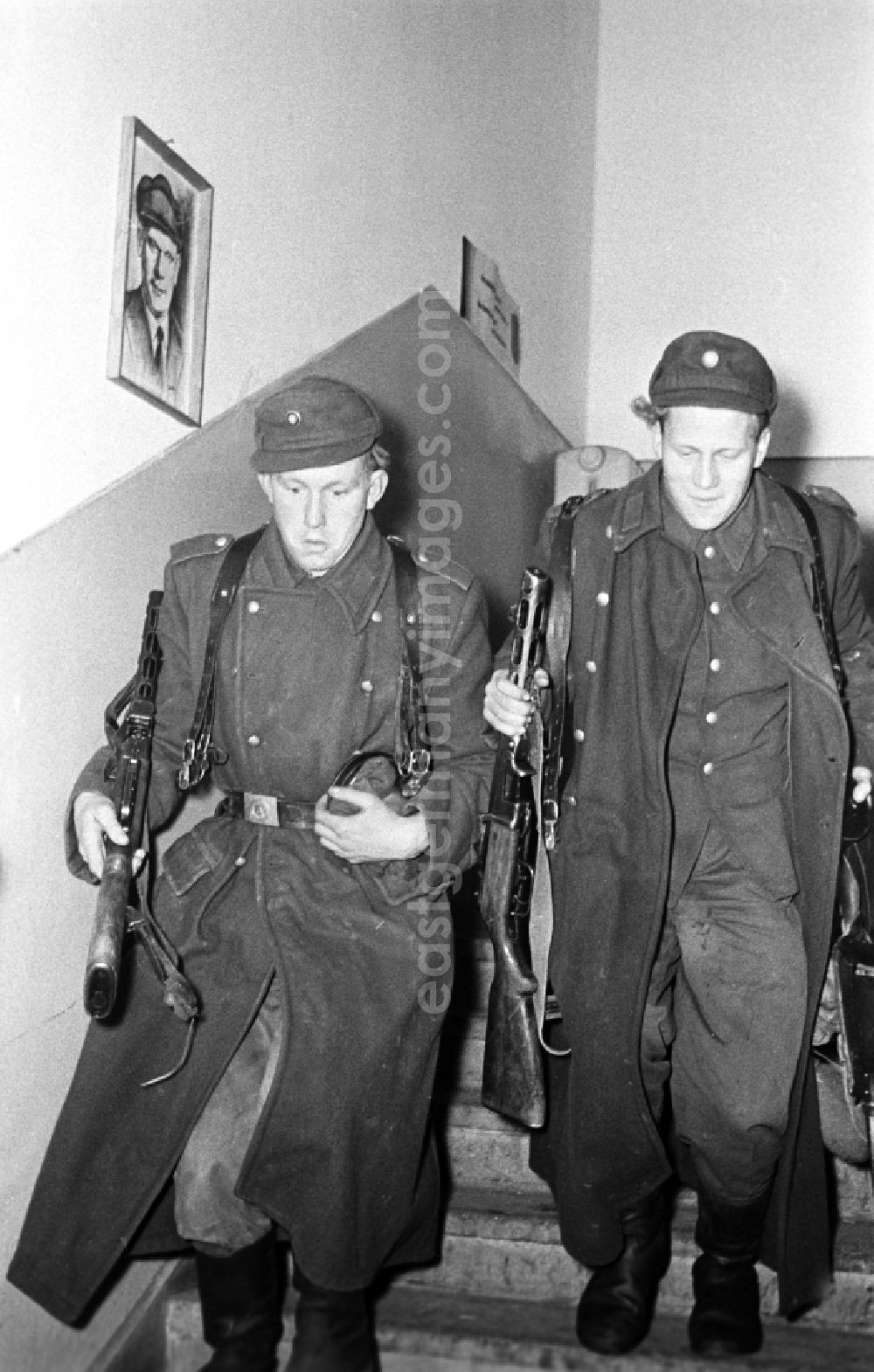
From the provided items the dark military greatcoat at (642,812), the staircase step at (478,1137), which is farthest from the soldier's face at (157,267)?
the staircase step at (478,1137)

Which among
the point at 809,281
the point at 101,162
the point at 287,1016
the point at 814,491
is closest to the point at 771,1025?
the point at 287,1016

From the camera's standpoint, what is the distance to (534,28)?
21.9 feet

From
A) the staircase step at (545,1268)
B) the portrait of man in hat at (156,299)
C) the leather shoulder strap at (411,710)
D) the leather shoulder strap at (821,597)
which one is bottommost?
the staircase step at (545,1268)

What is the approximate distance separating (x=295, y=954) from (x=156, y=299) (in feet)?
4.58

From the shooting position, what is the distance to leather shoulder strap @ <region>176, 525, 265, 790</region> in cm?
297

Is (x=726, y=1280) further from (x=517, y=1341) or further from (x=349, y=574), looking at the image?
(x=349, y=574)

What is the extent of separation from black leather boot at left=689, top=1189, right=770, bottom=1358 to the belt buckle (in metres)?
1.09

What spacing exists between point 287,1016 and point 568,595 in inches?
37.5

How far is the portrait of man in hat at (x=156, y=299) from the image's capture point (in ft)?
10.6

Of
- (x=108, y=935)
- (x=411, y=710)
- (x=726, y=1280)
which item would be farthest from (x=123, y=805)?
(x=726, y=1280)

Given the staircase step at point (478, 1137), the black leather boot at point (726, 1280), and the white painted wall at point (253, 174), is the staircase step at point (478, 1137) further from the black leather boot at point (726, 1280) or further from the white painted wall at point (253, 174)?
the white painted wall at point (253, 174)

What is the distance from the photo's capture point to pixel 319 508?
301cm

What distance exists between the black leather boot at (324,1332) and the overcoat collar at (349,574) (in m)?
1.21

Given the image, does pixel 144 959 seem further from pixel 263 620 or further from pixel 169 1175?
pixel 263 620
